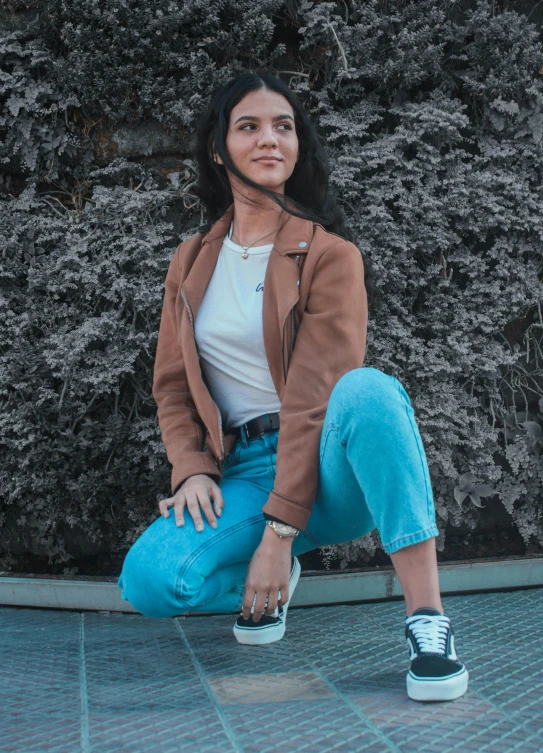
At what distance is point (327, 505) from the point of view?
195 cm

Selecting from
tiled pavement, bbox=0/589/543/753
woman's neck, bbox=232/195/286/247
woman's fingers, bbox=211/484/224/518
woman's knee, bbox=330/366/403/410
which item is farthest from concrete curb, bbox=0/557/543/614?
woman's neck, bbox=232/195/286/247

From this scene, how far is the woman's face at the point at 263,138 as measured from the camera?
2184 mm

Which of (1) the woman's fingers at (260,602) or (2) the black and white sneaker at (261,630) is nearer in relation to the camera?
(1) the woman's fingers at (260,602)

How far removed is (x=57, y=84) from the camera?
306 centimetres

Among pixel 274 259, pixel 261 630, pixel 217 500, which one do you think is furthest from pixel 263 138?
pixel 261 630

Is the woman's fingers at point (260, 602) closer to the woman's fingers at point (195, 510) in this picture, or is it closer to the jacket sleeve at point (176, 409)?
the woman's fingers at point (195, 510)

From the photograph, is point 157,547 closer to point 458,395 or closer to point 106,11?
point 458,395

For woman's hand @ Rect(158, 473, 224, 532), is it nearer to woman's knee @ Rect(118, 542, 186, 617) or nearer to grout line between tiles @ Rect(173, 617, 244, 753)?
woman's knee @ Rect(118, 542, 186, 617)

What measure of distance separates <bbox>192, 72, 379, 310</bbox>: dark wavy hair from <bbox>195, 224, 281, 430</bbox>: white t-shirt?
8.6 inches

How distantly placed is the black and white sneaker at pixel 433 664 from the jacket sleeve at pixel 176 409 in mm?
730

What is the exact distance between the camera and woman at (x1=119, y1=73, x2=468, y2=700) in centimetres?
171

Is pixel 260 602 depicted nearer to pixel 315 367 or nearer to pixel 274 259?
pixel 315 367

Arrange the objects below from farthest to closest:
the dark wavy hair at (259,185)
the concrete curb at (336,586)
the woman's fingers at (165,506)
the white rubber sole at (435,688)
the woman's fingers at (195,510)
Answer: the concrete curb at (336,586), the dark wavy hair at (259,185), the woman's fingers at (165,506), the woman's fingers at (195,510), the white rubber sole at (435,688)

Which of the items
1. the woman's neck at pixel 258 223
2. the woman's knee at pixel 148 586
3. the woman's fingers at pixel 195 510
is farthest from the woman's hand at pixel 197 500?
the woman's neck at pixel 258 223
